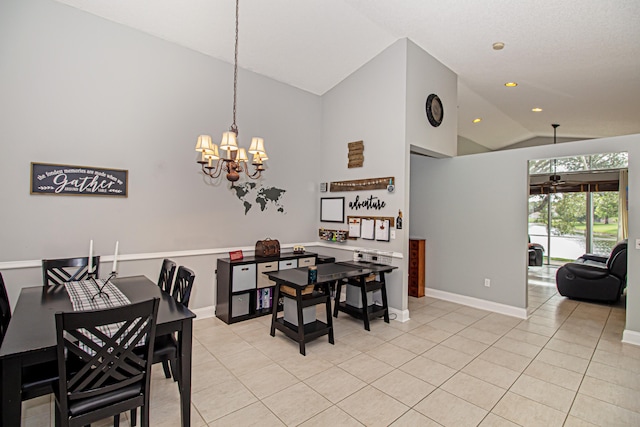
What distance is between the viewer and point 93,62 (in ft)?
11.2

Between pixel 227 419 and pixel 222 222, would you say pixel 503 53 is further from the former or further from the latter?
pixel 227 419

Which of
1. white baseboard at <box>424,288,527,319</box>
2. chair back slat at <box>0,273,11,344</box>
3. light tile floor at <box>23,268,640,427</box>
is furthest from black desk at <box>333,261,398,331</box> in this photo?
chair back slat at <box>0,273,11,344</box>

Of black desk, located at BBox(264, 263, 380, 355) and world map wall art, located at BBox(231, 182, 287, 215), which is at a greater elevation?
world map wall art, located at BBox(231, 182, 287, 215)

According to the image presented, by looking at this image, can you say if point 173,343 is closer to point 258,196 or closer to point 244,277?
point 244,277

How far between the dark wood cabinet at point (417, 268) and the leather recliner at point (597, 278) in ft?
7.79

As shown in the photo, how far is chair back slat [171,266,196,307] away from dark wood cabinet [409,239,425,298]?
13.2 feet

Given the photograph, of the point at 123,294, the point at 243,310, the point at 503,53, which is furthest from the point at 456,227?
the point at 123,294

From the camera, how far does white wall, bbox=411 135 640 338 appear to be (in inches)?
146

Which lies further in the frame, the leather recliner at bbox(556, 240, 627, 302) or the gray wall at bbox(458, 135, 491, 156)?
the gray wall at bbox(458, 135, 491, 156)

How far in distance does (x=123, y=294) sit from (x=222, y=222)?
1.98 metres

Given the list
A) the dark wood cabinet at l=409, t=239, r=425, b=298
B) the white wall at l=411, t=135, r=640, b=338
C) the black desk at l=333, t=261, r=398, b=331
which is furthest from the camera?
the dark wood cabinet at l=409, t=239, r=425, b=298

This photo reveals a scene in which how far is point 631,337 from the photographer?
361cm

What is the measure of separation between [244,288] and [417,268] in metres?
2.99

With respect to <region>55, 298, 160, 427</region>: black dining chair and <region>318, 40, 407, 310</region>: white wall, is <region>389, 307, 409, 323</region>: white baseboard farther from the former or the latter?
<region>55, 298, 160, 427</region>: black dining chair
